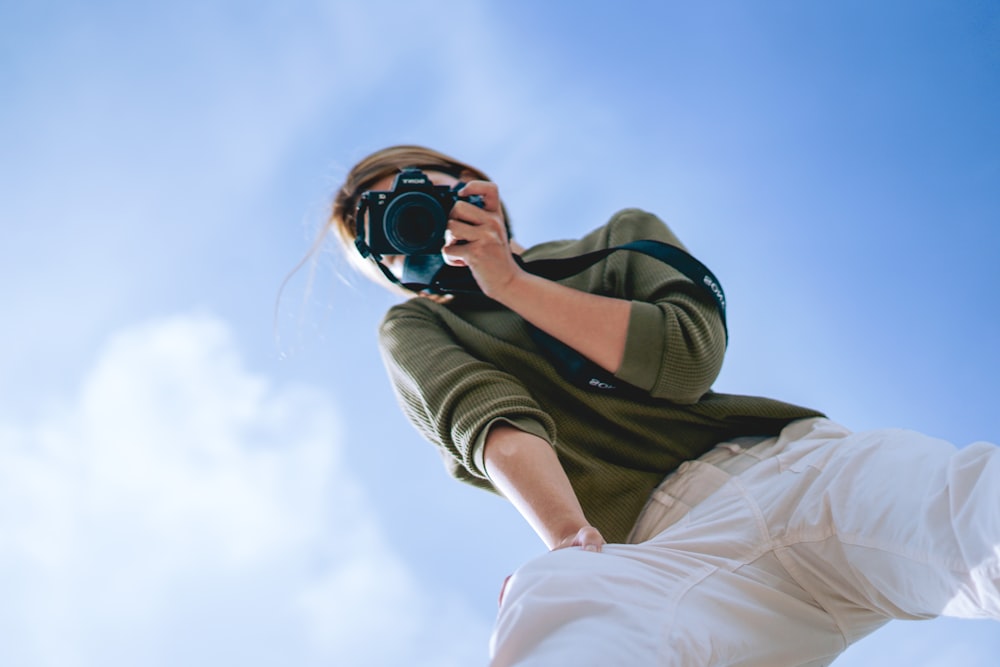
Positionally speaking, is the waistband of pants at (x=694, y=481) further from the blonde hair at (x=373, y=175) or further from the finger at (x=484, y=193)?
the blonde hair at (x=373, y=175)

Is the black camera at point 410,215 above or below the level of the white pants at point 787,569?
above

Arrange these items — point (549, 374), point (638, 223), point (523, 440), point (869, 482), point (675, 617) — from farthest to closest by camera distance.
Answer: point (638, 223) → point (549, 374) → point (523, 440) → point (869, 482) → point (675, 617)

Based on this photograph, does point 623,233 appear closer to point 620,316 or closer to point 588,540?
point 620,316

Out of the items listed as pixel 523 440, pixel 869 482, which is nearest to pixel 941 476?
pixel 869 482

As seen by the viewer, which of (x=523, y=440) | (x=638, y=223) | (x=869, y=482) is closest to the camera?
(x=869, y=482)

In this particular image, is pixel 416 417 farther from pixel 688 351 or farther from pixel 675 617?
pixel 675 617

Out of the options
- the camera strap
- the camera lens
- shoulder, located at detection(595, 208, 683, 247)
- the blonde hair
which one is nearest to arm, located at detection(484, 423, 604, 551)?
the camera strap

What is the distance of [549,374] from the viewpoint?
2.85ft

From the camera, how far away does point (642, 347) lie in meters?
0.79

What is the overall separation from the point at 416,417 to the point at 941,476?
544 millimetres

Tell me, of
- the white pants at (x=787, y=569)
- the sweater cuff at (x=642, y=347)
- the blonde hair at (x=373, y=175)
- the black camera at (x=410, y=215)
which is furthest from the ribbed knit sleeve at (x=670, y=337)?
the blonde hair at (x=373, y=175)

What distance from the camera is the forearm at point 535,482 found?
2.23 ft

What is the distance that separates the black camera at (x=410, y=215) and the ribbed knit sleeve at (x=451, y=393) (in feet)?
0.35

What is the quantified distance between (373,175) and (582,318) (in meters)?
0.48
